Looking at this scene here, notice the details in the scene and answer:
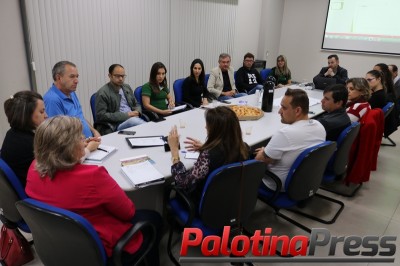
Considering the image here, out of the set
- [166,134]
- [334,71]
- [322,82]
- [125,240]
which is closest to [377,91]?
[322,82]

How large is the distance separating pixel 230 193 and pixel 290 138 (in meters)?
0.66

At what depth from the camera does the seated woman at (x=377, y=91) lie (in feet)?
11.1

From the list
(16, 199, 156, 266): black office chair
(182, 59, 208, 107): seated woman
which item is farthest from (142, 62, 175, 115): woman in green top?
(16, 199, 156, 266): black office chair

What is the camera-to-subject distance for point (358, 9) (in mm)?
6195

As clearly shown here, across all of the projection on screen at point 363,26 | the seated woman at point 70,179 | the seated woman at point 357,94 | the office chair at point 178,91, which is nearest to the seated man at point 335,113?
the seated woman at point 357,94

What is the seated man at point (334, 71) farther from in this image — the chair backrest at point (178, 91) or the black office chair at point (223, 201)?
the black office chair at point (223, 201)

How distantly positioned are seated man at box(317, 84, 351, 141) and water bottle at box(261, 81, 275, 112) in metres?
0.77

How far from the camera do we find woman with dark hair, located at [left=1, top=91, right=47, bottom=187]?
171 cm

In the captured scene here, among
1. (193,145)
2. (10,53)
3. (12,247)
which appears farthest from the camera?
(10,53)

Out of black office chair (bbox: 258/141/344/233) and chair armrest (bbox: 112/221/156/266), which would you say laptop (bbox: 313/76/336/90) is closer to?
black office chair (bbox: 258/141/344/233)

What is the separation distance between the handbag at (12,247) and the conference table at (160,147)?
725 mm

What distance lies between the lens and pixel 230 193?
65.7 inches

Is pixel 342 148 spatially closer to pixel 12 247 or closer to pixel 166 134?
pixel 166 134

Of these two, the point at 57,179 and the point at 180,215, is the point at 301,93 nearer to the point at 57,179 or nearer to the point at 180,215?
the point at 180,215
